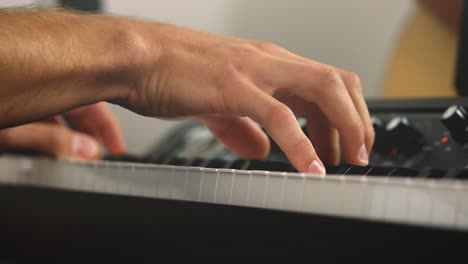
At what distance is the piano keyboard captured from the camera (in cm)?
36

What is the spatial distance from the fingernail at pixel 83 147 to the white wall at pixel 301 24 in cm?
61

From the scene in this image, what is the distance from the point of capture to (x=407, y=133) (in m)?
0.72

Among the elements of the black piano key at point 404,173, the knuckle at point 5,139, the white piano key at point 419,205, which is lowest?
the knuckle at point 5,139

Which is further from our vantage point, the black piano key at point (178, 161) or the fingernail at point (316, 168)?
the black piano key at point (178, 161)

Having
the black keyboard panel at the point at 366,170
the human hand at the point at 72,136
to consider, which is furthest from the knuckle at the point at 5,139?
the black keyboard panel at the point at 366,170

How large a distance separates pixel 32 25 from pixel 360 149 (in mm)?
392

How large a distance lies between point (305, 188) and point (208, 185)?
0.13 metres

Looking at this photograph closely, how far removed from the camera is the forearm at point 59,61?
0.63 metres

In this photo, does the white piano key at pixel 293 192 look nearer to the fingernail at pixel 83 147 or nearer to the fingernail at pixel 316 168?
the fingernail at pixel 316 168

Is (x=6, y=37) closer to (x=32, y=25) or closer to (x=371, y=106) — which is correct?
(x=32, y=25)

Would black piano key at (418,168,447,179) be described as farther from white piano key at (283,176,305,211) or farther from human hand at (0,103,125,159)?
human hand at (0,103,125,159)

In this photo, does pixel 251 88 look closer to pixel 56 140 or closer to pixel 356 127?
pixel 356 127

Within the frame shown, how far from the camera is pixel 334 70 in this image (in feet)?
2.18

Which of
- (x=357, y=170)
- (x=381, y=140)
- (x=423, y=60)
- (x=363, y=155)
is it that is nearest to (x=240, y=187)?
(x=357, y=170)
